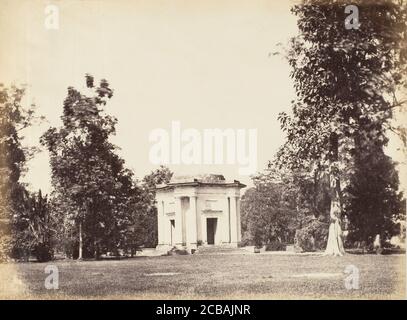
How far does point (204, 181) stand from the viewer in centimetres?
1062

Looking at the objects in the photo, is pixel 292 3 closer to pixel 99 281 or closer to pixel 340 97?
pixel 340 97

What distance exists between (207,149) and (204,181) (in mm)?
559

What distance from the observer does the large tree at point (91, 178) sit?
35.2 feet

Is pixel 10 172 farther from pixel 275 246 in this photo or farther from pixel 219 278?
pixel 275 246

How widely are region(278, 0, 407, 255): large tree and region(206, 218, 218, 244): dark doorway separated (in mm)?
1378

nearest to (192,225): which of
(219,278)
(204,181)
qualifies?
(204,181)

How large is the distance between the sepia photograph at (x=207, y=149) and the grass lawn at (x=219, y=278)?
0.02m

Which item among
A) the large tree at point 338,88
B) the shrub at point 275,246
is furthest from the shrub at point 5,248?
the large tree at point 338,88

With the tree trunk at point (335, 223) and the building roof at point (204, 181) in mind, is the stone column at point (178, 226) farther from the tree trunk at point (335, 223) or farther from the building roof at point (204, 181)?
the tree trunk at point (335, 223)

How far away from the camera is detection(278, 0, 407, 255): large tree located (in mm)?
10359

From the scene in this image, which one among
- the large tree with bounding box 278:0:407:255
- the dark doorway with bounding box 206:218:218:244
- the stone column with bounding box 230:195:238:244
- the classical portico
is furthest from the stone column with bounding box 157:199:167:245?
the large tree with bounding box 278:0:407:255

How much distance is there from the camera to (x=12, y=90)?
1046 cm

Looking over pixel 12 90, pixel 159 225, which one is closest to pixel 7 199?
pixel 12 90

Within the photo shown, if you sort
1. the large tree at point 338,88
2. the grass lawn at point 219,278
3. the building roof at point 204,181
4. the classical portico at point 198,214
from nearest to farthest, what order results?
the grass lawn at point 219,278 → the large tree at point 338,88 → the building roof at point 204,181 → the classical portico at point 198,214
